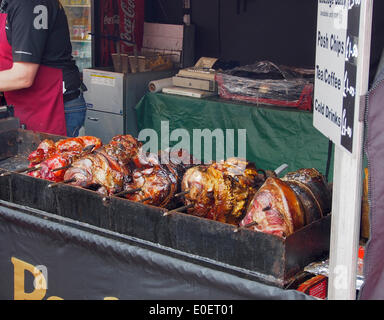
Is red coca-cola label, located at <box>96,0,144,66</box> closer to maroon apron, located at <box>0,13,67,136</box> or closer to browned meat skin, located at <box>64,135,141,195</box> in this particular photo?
maroon apron, located at <box>0,13,67,136</box>

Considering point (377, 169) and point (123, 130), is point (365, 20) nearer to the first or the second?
point (377, 169)

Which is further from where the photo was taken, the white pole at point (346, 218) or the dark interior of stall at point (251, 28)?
the dark interior of stall at point (251, 28)

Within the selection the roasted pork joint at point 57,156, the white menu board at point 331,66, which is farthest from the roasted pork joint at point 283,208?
the roasted pork joint at point 57,156

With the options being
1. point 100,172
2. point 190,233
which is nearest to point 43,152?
point 100,172

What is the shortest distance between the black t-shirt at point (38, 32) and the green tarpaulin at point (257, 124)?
172 centimetres

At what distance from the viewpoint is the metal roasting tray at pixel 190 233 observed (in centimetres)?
201

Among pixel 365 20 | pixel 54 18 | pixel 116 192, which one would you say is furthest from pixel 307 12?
pixel 365 20

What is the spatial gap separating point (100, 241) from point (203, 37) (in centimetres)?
467

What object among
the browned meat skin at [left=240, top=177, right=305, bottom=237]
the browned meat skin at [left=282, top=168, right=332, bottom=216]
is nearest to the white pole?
the browned meat skin at [left=240, top=177, right=305, bottom=237]

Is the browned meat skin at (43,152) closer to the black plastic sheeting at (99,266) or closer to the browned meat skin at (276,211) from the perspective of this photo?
the black plastic sheeting at (99,266)

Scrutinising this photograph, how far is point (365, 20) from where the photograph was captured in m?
1.61

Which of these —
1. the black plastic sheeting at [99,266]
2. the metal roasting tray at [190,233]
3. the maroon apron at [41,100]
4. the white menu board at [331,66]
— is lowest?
the black plastic sheeting at [99,266]
